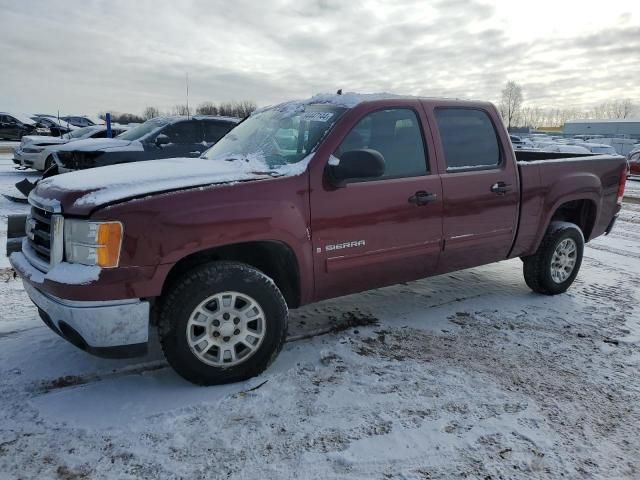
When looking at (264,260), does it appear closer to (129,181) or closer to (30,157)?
(129,181)

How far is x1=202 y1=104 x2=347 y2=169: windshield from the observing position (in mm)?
3537

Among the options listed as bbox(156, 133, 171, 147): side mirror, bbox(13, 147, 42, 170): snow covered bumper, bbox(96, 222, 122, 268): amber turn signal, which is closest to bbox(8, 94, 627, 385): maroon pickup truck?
bbox(96, 222, 122, 268): amber turn signal

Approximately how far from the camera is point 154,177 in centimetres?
312

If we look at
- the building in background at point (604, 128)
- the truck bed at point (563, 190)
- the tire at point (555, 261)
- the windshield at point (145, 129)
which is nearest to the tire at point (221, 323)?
the truck bed at point (563, 190)

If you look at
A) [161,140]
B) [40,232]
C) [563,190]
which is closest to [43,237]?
[40,232]

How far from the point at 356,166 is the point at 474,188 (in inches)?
53.1

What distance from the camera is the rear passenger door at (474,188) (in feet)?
13.1

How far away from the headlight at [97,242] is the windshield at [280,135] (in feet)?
3.88

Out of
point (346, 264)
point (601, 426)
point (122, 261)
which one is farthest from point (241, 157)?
point (601, 426)

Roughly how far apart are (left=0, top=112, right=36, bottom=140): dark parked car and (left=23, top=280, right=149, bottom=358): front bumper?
27.4m

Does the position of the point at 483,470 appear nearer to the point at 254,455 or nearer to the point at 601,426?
the point at 601,426

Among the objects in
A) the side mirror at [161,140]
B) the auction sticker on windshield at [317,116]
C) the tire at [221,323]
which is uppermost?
the side mirror at [161,140]

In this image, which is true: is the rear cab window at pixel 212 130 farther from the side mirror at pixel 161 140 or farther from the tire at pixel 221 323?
the tire at pixel 221 323

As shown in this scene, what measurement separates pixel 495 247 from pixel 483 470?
243 centimetres
